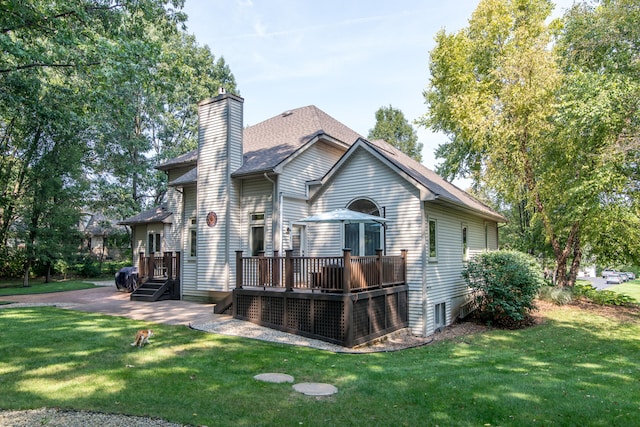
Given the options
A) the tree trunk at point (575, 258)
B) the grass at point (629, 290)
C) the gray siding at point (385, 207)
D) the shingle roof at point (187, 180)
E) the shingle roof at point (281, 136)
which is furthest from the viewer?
the grass at point (629, 290)

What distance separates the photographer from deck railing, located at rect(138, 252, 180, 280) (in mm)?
14992

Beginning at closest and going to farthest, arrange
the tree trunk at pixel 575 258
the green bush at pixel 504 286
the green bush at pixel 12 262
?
the green bush at pixel 504 286, the tree trunk at pixel 575 258, the green bush at pixel 12 262

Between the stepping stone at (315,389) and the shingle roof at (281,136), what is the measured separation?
778cm

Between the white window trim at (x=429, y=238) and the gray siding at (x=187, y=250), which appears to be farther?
the gray siding at (x=187, y=250)

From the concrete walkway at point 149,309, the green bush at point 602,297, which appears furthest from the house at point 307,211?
the green bush at point 602,297

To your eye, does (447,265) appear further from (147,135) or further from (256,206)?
(147,135)

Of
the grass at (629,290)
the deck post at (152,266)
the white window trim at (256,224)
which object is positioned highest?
the white window trim at (256,224)

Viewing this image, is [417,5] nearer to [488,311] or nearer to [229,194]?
[229,194]

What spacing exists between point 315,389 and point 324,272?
12.7ft

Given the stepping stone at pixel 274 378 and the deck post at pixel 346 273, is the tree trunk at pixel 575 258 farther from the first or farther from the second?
the stepping stone at pixel 274 378

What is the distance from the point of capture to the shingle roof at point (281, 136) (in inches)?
527

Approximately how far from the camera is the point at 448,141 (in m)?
26.1

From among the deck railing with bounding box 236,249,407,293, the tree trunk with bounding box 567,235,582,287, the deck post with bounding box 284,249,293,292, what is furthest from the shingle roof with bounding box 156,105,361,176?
the tree trunk with bounding box 567,235,582,287

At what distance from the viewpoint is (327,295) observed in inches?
360
